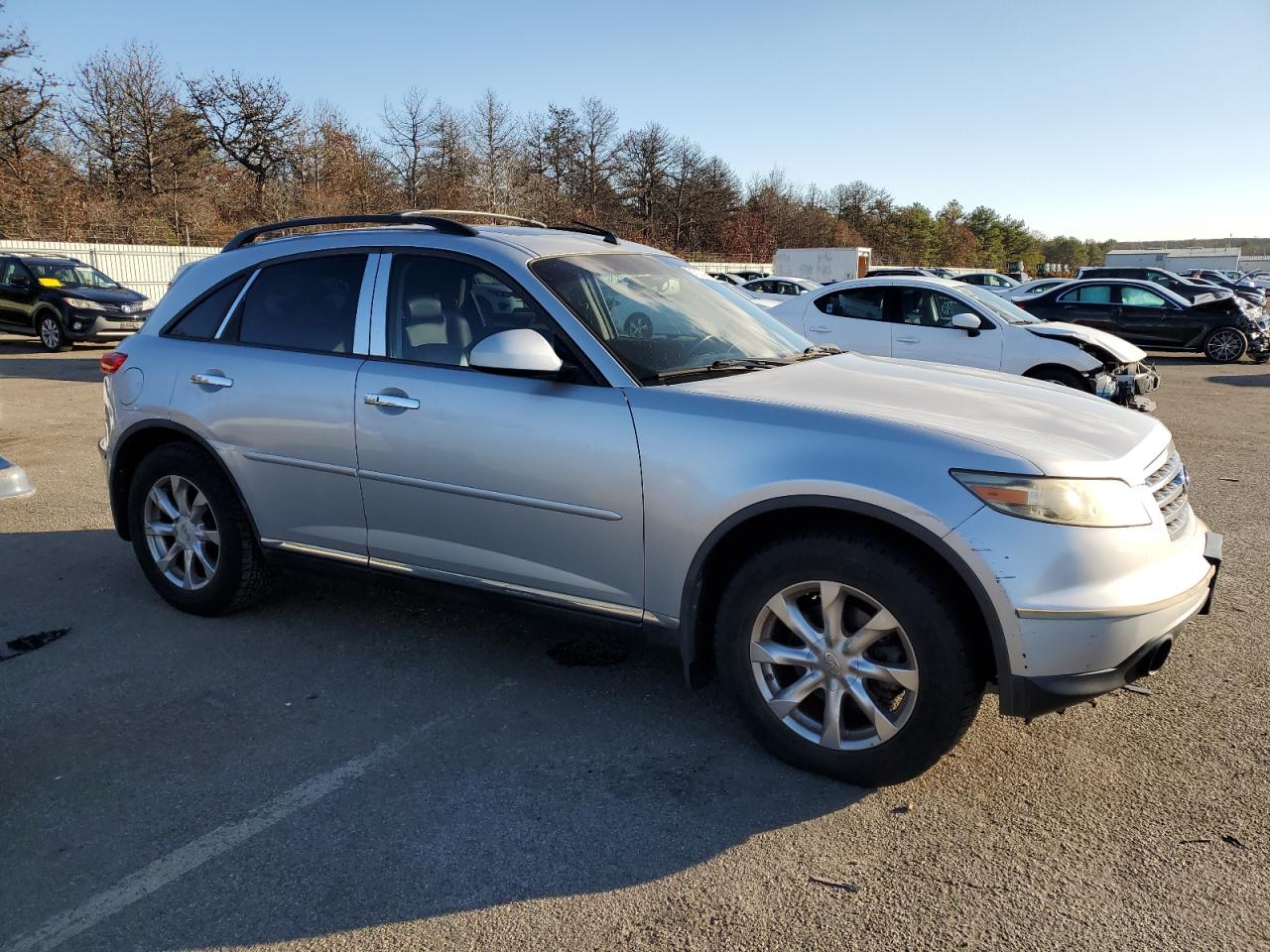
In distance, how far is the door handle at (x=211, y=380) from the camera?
436 cm

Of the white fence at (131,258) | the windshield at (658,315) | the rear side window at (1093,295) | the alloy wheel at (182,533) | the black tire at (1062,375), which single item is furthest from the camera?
the white fence at (131,258)

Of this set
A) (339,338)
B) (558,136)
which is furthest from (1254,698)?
(558,136)

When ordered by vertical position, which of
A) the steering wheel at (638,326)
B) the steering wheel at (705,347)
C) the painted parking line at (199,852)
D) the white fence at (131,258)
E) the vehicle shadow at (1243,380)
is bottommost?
the painted parking line at (199,852)

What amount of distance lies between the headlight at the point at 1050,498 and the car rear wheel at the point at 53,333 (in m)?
18.7

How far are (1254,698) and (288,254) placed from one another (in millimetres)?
4531

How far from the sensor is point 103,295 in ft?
58.2

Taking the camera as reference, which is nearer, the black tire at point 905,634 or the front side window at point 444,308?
the black tire at point 905,634

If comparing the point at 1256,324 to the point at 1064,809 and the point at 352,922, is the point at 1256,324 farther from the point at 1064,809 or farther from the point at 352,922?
the point at 352,922

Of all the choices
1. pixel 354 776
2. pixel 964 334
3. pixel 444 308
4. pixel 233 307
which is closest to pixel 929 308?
pixel 964 334

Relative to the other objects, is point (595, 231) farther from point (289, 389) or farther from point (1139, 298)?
point (1139, 298)

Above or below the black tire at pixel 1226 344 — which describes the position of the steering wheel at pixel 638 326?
above

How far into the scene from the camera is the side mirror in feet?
11.1

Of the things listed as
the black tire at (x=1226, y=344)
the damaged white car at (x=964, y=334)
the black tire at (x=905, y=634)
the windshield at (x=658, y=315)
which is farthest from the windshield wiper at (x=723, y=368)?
the black tire at (x=1226, y=344)

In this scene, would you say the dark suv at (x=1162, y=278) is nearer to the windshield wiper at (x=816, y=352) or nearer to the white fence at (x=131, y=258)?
the windshield wiper at (x=816, y=352)
